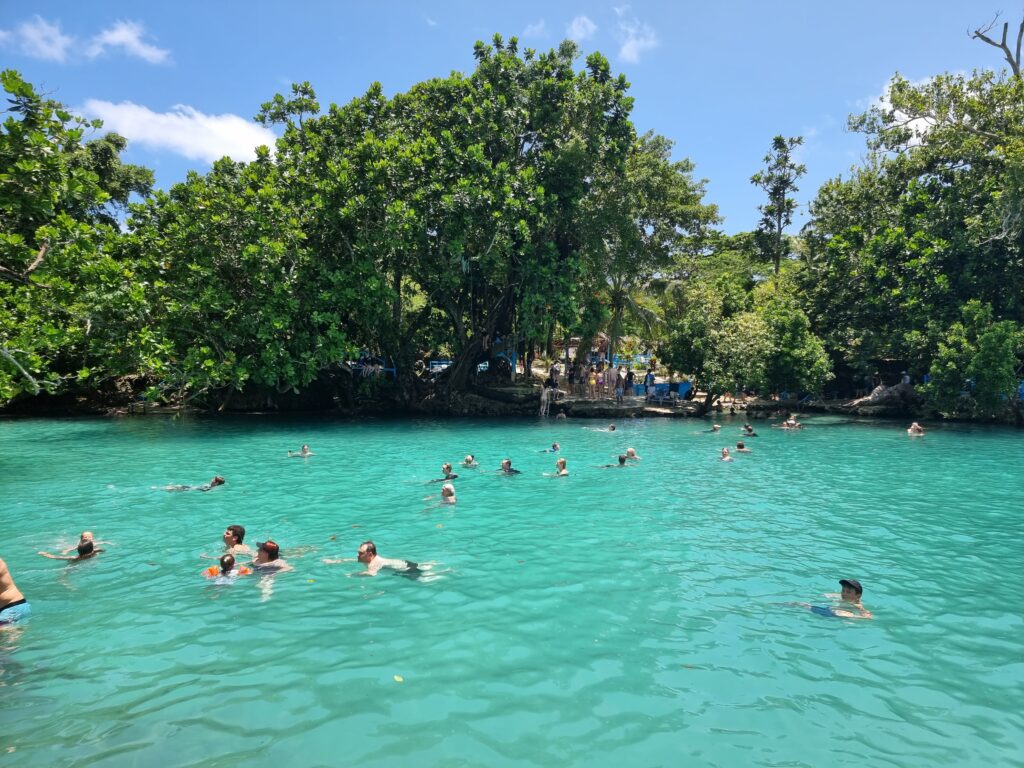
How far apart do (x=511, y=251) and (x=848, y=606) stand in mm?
25123

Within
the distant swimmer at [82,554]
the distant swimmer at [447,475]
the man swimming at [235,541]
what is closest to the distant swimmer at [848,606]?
the man swimming at [235,541]

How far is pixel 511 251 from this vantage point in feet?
104

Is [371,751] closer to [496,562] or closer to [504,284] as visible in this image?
[496,562]

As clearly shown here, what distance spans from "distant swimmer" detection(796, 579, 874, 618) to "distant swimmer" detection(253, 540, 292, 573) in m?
8.61

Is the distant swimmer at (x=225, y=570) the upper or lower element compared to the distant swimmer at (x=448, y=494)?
lower

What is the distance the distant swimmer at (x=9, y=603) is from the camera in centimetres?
859

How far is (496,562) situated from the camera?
1132 centimetres

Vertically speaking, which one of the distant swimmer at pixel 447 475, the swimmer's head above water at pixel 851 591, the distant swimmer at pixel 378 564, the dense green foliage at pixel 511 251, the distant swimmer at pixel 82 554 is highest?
the dense green foliage at pixel 511 251

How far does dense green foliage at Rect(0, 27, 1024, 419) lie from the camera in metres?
29.3

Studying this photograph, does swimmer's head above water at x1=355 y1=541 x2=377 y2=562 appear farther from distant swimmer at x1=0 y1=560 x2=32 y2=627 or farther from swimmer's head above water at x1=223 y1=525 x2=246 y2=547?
distant swimmer at x1=0 y1=560 x2=32 y2=627

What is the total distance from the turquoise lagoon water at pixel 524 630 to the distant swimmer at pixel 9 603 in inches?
9.6

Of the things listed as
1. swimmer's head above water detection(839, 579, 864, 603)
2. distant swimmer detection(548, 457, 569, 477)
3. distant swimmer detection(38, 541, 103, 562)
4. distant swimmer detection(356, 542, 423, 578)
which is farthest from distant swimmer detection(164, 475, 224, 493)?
swimmer's head above water detection(839, 579, 864, 603)

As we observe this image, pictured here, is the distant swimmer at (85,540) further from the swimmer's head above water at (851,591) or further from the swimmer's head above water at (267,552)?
the swimmer's head above water at (851,591)

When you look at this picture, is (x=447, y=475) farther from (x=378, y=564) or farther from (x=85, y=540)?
(x=85, y=540)
